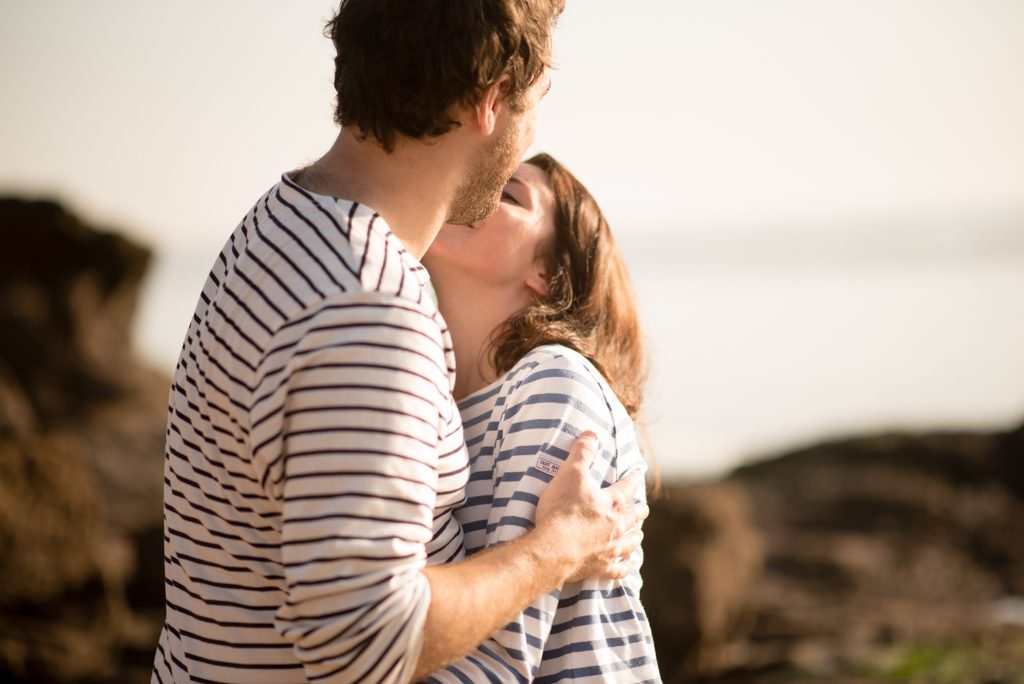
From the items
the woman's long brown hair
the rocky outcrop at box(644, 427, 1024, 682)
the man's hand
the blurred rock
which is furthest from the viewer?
the rocky outcrop at box(644, 427, 1024, 682)

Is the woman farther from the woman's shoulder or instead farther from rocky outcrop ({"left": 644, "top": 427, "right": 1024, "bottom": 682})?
rocky outcrop ({"left": 644, "top": 427, "right": 1024, "bottom": 682})

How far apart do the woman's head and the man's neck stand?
605 millimetres

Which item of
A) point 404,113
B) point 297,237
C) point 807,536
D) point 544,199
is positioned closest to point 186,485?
point 297,237

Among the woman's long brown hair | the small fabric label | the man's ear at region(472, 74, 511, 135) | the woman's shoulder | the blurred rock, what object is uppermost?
the man's ear at region(472, 74, 511, 135)

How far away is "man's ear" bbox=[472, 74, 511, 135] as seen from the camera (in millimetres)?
1867

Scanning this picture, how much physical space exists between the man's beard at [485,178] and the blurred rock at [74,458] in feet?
9.02

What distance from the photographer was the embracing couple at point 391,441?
5.10 ft

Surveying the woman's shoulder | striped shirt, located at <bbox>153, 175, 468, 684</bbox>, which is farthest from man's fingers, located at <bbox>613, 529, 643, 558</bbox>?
striped shirt, located at <bbox>153, 175, 468, 684</bbox>

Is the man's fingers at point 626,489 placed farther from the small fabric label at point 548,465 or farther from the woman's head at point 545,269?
the woman's head at point 545,269

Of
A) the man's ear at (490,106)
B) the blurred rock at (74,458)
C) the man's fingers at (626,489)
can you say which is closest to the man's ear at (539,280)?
the man's fingers at (626,489)

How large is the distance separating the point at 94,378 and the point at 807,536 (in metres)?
6.18

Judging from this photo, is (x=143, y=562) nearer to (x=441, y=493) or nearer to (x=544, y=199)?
(x=544, y=199)

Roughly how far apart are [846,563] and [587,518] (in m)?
7.85

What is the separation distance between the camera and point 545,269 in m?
2.60
